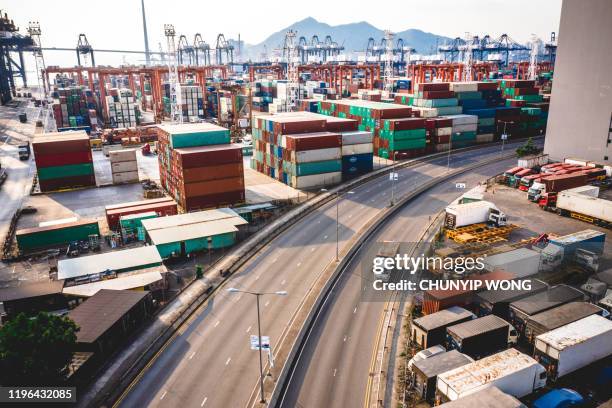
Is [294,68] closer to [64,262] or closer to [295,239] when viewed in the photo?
[295,239]

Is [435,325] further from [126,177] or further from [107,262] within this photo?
[126,177]

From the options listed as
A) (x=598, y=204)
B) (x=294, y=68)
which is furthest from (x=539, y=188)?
(x=294, y=68)

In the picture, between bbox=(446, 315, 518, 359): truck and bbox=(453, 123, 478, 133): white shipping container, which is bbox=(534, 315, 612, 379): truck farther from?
bbox=(453, 123, 478, 133): white shipping container

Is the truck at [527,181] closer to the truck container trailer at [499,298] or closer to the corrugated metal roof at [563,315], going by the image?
the truck container trailer at [499,298]

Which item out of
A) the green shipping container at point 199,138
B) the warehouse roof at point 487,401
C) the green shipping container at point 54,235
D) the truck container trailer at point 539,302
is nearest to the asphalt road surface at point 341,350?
the warehouse roof at point 487,401

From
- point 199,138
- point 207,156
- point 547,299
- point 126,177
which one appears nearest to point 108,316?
point 207,156

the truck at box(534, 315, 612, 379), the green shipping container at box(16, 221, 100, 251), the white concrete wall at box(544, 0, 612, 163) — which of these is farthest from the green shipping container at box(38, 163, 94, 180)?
the white concrete wall at box(544, 0, 612, 163)
